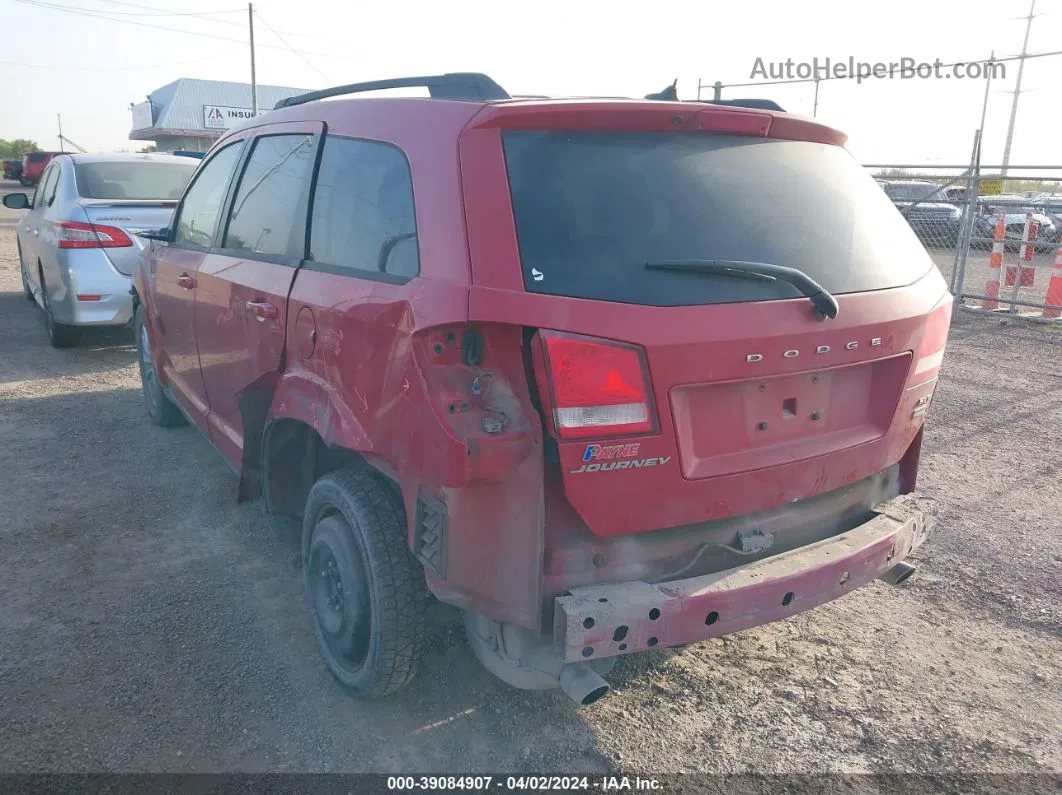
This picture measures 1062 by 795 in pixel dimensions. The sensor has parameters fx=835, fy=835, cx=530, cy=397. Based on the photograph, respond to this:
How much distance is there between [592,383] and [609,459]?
0.22 metres

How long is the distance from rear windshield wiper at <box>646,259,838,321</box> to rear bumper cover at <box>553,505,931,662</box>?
777mm

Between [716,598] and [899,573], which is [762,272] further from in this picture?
[899,573]

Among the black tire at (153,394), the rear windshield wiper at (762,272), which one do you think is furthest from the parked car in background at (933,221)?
the rear windshield wiper at (762,272)

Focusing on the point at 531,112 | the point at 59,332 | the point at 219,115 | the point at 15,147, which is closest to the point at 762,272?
the point at 531,112

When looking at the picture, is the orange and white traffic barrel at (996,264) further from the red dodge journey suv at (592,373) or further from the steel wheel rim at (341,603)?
the steel wheel rim at (341,603)

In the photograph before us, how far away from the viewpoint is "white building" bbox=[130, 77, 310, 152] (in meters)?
46.5

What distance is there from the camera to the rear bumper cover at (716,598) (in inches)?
88.5

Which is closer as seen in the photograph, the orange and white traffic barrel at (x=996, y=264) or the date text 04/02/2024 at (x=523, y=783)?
the date text 04/02/2024 at (x=523, y=783)

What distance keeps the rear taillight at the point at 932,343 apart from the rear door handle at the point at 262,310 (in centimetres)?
237

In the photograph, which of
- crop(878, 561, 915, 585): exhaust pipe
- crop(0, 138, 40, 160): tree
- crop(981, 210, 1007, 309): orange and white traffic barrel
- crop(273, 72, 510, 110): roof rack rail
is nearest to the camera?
crop(273, 72, 510, 110): roof rack rail

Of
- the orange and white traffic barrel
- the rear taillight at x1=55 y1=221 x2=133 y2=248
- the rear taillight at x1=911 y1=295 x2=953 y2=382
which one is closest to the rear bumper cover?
the rear taillight at x1=911 y1=295 x2=953 y2=382

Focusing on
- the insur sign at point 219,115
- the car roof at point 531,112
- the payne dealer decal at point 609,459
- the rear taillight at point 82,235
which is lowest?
the payne dealer decal at point 609,459

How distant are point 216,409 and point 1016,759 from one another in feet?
12.1

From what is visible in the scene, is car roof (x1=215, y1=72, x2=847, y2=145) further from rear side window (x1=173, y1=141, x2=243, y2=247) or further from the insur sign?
the insur sign
